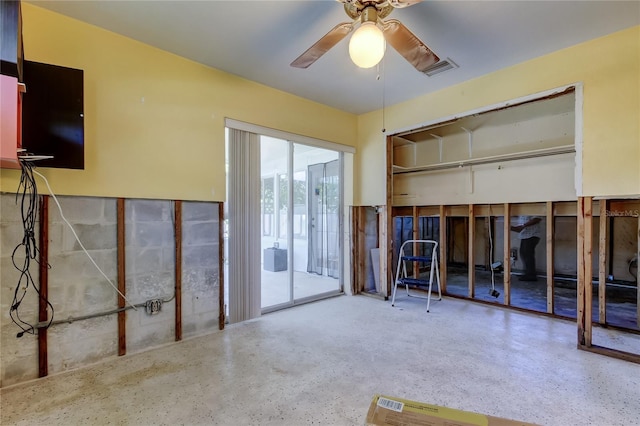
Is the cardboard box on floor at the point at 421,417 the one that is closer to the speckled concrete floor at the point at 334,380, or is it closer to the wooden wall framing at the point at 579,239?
the speckled concrete floor at the point at 334,380

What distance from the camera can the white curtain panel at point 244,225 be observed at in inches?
136

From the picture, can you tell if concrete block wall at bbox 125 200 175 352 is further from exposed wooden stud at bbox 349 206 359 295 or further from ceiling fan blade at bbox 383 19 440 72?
exposed wooden stud at bbox 349 206 359 295

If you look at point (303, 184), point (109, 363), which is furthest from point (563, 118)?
point (109, 363)

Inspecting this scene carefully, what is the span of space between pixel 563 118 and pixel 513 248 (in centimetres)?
285

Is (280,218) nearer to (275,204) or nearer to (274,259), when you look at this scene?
(275,204)

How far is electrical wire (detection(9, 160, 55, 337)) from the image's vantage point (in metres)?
2.24

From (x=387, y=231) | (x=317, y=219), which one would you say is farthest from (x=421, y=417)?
(x=317, y=219)

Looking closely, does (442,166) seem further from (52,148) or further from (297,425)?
(52,148)

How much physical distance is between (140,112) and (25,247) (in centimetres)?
145

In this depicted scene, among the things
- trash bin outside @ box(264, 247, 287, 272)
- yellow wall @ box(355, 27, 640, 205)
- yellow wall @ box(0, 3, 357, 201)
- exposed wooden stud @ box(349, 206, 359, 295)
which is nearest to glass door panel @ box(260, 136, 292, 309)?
trash bin outside @ box(264, 247, 287, 272)

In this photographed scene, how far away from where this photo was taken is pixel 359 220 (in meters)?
4.86

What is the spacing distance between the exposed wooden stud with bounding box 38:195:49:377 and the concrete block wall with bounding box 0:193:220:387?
28 mm

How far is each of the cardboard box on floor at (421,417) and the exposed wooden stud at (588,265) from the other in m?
2.47

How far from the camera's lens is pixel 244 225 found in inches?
139
